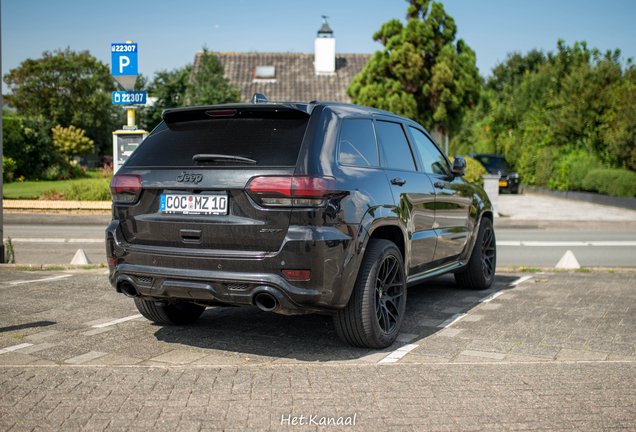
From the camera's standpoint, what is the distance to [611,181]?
21688 millimetres

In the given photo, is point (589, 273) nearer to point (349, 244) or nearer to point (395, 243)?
point (395, 243)

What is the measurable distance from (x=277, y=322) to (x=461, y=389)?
2196 mm

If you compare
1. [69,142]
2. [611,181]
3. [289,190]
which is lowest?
[611,181]

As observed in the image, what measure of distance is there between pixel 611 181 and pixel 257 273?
2094cm

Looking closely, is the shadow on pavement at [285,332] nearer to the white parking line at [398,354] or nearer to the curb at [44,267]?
the white parking line at [398,354]

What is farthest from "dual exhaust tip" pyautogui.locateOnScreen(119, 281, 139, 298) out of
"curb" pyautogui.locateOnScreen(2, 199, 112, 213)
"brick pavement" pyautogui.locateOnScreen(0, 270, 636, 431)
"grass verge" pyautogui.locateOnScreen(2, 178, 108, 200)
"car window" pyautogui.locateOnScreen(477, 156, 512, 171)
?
"car window" pyautogui.locateOnScreen(477, 156, 512, 171)

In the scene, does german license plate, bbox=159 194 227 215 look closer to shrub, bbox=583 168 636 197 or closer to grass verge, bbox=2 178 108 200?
grass verge, bbox=2 178 108 200

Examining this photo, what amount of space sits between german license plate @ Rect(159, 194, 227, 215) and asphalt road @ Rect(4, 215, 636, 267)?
Answer: 6090 mm

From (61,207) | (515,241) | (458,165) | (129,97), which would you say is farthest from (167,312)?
(61,207)

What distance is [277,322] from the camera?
545cm

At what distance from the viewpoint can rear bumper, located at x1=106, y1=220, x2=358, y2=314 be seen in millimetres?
3887

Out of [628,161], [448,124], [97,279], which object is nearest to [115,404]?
[97,279]

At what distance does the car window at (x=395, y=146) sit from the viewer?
5.11 m

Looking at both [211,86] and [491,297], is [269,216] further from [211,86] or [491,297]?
[211,86]
